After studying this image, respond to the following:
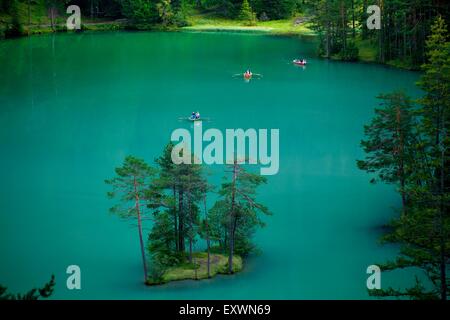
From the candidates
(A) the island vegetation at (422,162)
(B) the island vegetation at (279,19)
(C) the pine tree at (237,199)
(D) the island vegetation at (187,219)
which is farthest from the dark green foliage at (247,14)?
(C) the pine tree at (237,199)

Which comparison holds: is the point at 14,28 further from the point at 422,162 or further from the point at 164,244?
the point at 422,162

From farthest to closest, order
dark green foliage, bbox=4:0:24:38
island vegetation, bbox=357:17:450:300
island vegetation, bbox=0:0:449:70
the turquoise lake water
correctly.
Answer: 1. dark green foliage, bbox=4:0:24:38
2. island vegetation, bbox=0:0:449:70
3. the turquoise lake water
4. island vegetation, bbox=357:17:450:300

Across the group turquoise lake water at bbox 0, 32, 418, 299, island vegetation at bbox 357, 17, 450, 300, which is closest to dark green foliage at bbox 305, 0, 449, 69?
turquoise lake water at bbox 0, 32, 418, 299

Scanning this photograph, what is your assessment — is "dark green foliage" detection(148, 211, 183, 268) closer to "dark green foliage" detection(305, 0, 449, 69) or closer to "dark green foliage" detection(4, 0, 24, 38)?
"dark green foliage" detection(305, 0, 449, 69)

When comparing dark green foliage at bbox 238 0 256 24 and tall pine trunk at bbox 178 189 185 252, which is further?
dark green foliage at bbox 238 0 256 24

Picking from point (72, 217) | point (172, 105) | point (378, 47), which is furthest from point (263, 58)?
point (72, 217)

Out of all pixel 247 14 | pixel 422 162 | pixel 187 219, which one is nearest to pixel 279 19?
pixel 247 14

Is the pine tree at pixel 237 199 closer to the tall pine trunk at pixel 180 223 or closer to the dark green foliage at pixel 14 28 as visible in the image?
the tall pine trunk at pixel 180 223
